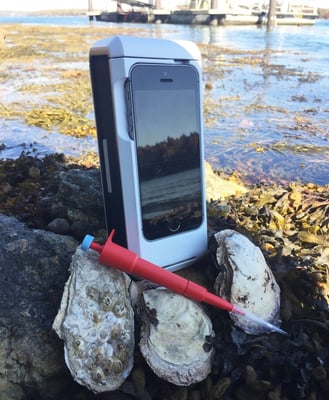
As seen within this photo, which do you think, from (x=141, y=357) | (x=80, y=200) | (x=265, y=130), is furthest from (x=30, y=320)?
(x=265, y=130)

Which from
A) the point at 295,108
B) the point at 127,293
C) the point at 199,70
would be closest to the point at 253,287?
the point at 127,293

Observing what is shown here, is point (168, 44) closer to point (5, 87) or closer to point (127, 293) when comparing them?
Result: point (127, 293)

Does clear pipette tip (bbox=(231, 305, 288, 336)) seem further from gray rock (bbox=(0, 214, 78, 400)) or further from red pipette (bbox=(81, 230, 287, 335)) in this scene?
gray rock (bbox=(0, 214, 78, 400))

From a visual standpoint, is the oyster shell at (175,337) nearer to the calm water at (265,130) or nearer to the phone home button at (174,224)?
the phone home button at (174,224)

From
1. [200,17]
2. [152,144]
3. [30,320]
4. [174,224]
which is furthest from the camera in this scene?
[200,17]

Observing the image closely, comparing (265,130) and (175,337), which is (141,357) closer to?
(175,337)

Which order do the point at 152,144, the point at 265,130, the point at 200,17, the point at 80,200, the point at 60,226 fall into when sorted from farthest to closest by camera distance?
the point at 200,17 → the point at 265,130 → the point at 80,200 → the point at 60,226 → the point at 152,144

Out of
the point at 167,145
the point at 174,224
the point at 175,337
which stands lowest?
the point at 175,337

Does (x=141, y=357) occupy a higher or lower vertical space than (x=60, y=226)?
lower
